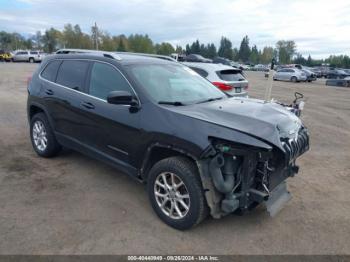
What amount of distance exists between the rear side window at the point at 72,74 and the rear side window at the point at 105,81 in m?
0.25

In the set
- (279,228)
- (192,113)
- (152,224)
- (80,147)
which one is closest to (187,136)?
(192,113)

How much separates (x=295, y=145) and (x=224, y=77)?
5.26 metres

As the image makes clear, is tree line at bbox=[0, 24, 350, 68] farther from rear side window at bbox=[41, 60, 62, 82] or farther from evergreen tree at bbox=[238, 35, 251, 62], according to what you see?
rear side window at bbox=[41, 60, 62, 82]

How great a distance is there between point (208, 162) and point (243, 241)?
96 cm

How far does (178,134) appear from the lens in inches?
132

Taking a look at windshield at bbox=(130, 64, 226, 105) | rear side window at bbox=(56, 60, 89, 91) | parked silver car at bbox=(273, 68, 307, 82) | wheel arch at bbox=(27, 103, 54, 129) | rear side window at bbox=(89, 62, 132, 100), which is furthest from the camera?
parked silver car at bbox=(273, 68, 307, 82)

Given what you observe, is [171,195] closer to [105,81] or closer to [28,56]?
[105,81]

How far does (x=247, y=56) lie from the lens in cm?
13300

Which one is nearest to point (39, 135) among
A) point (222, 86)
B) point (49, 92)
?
point (49, 92)

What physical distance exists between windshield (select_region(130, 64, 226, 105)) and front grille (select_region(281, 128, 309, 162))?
4.11ft

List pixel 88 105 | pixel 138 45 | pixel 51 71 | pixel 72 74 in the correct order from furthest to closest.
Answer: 1. pixel 138 45
2. pixel 51 71
3. pixel 72 74
4. pixel 88 105

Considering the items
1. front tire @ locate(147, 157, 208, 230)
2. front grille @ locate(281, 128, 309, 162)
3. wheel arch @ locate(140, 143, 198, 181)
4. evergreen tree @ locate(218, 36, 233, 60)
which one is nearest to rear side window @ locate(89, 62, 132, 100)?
wheel arch @ locate(140, 143, 198, 181)

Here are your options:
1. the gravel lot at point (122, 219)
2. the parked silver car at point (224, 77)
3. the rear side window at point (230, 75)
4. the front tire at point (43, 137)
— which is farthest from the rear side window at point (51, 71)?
the rear side window at point (230, 75)

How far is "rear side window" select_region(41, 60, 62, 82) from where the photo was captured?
17.4ft
